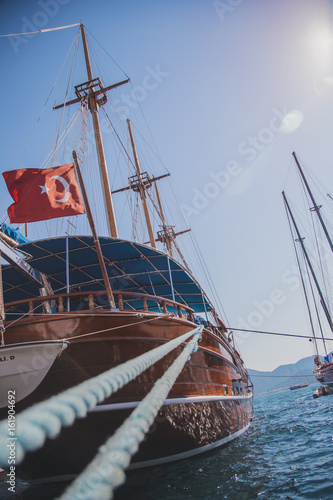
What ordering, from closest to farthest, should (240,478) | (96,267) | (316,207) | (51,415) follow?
(51,415) < (240,478) < (96,267) < (316,207)

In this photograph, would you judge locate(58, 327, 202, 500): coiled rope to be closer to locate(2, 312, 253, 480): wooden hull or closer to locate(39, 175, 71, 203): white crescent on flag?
locate(2, 312, 253, 480): wooden hull

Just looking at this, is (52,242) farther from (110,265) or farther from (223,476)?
(223,476)

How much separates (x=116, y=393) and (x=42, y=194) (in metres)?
4.07

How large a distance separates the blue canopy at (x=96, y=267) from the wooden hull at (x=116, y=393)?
8.14ft

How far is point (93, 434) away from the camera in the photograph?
4352 mm

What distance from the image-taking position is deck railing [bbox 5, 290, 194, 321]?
500 cm

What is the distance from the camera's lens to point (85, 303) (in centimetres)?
875

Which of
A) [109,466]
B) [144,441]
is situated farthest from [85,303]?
[109,466]

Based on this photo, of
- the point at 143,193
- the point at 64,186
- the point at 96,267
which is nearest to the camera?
the point at 64,186

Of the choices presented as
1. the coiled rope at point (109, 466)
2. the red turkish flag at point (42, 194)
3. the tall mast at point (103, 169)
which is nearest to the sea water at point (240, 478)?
the coiled rope at point (109, 466)

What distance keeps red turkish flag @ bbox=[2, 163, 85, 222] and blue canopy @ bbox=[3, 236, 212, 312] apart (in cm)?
123

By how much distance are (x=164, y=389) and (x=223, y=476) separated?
126 inches

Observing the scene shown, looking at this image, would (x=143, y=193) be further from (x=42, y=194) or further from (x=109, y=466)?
(x=109, y=466)

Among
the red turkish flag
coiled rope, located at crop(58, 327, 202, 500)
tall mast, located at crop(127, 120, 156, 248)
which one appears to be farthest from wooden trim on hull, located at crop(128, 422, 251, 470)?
tall mast, located at crop(127, 120, 156, 248)
